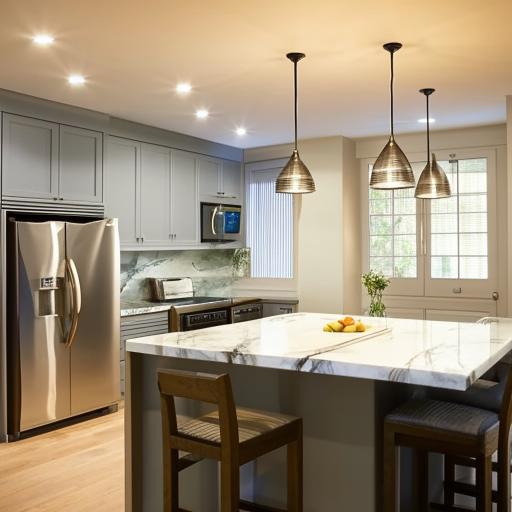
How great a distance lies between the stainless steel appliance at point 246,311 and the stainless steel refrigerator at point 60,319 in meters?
1.56

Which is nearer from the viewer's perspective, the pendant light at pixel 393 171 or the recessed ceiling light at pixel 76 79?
the pendant light at pixel 393 171

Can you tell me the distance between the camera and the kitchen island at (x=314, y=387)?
2.37m

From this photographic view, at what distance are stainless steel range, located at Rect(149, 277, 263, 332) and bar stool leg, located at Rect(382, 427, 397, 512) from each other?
3.32 m

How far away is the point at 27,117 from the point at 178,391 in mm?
2925

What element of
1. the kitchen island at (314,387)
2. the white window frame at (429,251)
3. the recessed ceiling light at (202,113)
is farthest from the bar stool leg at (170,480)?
the white window frame at (429,251)

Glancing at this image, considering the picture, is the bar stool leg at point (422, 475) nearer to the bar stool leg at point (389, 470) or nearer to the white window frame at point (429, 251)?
the bar stool leg at point (389, 470)

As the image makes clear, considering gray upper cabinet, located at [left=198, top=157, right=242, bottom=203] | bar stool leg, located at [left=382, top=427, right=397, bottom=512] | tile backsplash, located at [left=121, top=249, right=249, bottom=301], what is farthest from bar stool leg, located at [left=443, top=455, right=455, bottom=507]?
gray upper cabinet, located at [left=198, top=157, right=242, bottom=203]

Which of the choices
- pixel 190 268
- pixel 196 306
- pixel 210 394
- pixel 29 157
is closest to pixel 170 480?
pixel 210 394

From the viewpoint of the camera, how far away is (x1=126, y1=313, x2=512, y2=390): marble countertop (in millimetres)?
2211

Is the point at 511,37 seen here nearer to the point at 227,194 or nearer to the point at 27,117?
the point at 27,117

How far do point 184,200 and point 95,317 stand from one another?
172cm

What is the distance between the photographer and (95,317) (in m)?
4.71

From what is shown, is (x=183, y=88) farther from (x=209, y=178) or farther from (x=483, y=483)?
(x=483, y=483)

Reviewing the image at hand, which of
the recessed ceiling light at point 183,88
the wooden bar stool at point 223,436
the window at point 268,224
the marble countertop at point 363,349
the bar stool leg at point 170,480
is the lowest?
the bar stool leg at point 170,480
